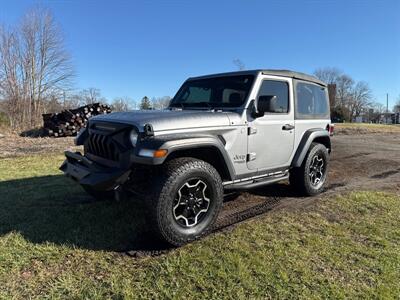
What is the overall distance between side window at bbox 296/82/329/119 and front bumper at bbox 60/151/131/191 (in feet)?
10.2

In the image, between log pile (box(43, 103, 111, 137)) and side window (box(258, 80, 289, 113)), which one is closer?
side window (box(258, 80, 289, 113))

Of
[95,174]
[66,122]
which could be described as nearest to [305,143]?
[95,174]

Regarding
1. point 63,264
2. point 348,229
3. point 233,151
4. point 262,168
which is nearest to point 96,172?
point 63,264

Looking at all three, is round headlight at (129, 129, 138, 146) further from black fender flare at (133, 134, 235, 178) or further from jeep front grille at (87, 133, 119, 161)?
jeep front grille at (87, 133, 119, 161)

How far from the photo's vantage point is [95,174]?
347 centimetres

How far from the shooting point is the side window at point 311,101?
17.2 feet

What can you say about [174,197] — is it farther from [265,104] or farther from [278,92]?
[278,92]

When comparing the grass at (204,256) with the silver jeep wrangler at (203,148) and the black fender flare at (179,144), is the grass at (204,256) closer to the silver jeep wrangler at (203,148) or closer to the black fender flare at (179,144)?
the silver jeep wrangler at (203,148)

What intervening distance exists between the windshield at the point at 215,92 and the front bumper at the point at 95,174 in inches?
70.0

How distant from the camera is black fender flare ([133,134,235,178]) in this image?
3238mm

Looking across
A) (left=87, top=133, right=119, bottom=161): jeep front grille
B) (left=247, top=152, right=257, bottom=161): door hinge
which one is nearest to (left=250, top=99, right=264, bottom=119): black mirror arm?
(left=247, top=152, right=257, bottom=161): door hinge

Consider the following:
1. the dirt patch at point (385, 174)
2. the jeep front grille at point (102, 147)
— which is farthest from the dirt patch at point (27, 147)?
the dirt patch at point (385, 174)

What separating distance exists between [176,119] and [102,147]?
1.01 m

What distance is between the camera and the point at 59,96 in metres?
28.7
